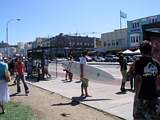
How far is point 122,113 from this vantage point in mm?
10484

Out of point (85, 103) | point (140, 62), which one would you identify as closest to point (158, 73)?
point (140, 62)

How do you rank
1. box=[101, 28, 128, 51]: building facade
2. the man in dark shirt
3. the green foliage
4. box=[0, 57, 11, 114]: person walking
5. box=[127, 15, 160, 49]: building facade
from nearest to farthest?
1. the man in dark shirt
2. the green foliage
3. box=[0, 57, 11, 114]: person walking
4. box=[127, 15, 160, 49]: building facade
5. box=[101, 28, 128, 51]: building facade

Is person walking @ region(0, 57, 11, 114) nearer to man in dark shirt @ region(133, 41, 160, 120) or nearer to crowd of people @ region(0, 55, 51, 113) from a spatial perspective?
crowd of people @ region(0, 55, 51, 113)

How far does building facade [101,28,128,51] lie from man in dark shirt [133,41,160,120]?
8058cm

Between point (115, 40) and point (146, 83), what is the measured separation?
87.7 meters

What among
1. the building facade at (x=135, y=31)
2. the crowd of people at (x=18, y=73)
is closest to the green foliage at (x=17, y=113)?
the crowd of people at (x=18, y=73)

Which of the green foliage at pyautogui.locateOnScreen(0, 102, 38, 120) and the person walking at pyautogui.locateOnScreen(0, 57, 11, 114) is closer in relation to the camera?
the green foliage at pyautogui.locateOnScreen(0, 102, 38, 120)

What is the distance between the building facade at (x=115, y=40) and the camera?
291 ft

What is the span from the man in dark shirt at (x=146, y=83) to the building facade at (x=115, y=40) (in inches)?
3173

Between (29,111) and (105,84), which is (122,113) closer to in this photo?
(29,111)

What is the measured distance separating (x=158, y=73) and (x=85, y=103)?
22.6 ft

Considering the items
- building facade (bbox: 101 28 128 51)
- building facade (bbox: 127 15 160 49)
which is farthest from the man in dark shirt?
building facade (bbox: 101 28 128 51)

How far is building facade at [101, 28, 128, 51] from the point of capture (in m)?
88.6

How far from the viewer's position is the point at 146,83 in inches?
237
